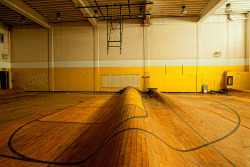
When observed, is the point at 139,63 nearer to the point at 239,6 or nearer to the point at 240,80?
the point at 240,80

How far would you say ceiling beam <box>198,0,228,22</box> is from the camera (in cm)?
566

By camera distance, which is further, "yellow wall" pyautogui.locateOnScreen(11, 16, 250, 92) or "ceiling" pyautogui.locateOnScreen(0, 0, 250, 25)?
"yellow wall" pyautogui.locateOnScreen(11, 16, 250, 92)

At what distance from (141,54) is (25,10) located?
6993 mm

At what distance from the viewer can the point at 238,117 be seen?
8.52 ft

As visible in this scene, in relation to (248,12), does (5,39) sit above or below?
below

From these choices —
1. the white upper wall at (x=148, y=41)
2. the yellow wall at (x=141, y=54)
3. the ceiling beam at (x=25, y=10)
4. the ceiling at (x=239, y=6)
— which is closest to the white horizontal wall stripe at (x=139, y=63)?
the yellow wall at (x=141, y=54)

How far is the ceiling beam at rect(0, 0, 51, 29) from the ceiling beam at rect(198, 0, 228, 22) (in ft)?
32.5

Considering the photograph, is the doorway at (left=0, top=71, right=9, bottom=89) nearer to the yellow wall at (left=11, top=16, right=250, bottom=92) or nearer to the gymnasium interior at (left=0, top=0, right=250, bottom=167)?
the gymnasium interior at (left=0, top=0, right=250, bottom=167)

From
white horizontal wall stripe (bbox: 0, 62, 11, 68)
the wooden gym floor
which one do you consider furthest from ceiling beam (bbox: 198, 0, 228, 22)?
white horizontal wall stripe (bbox: 0, 62, 11, 68)

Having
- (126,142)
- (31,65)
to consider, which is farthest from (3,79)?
(126,142)

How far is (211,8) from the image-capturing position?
614 centimetres

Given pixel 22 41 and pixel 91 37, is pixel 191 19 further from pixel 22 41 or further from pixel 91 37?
pixel 22 41

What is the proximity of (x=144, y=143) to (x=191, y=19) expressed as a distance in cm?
906

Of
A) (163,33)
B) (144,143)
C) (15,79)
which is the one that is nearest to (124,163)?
(144,143)
